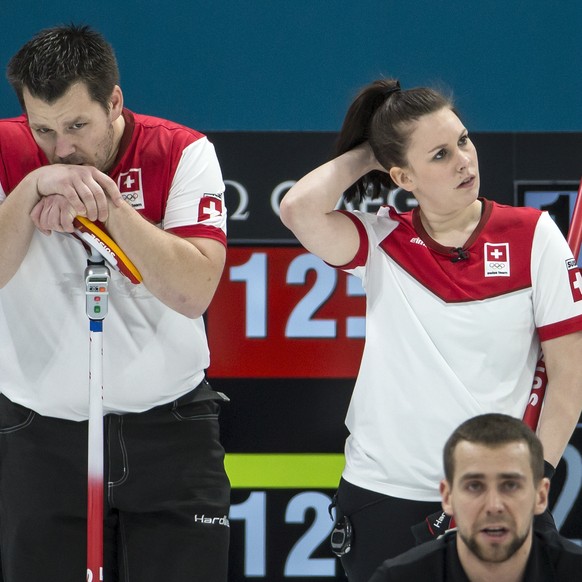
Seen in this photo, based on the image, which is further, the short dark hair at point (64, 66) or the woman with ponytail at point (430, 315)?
the woman with ponytail at point (430, 315)

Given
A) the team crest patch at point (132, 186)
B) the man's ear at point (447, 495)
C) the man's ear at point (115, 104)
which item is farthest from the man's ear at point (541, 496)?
the man's ear at point (115, 104)

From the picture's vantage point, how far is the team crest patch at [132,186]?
2537mm

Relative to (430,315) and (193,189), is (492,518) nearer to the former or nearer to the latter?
(430,315)

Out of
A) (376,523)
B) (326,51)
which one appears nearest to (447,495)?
(376,523)

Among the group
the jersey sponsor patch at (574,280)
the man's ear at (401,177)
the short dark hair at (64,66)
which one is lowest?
the jersey sponsor patch at (574,280)

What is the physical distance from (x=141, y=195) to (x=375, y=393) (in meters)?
0.69

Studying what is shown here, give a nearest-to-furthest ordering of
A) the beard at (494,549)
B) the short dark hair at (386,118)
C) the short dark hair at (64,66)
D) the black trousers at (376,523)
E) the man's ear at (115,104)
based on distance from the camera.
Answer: the beard at (494,549), the short dark hair at (64,66), the man's ear at (115,104), the black trousers at (376,523), the short dark hair at (386,118)

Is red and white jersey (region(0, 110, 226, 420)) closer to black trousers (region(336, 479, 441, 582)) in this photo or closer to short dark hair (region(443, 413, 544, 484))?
black trousers (region(336, 479, 441, 582))

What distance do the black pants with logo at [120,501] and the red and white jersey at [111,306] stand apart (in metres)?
0.06

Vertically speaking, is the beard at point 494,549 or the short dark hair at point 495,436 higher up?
the short dark hair at point 495,436

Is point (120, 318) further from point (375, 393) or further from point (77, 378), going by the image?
point (375, 393)

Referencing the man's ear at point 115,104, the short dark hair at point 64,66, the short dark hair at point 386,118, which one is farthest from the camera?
the short dark hair at point 386,118

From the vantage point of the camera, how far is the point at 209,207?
2521 millimetres

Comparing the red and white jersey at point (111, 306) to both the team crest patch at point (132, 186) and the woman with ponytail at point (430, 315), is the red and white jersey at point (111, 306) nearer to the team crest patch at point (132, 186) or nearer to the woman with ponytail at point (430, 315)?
the team crest patch at point (132, 186)
